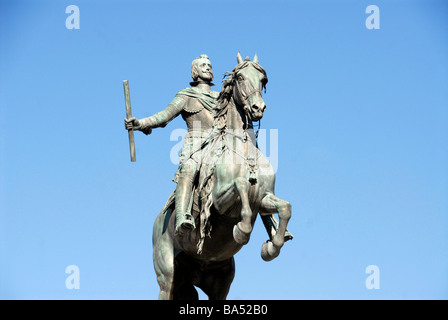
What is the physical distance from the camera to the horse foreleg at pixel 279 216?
1911 cm

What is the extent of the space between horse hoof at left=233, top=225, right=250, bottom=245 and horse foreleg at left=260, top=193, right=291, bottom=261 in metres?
0.45

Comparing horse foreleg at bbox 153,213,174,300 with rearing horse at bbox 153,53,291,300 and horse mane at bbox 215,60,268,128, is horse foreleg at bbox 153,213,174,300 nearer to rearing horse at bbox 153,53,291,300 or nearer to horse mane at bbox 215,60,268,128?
rearing horse at bbox 153,53,291,300

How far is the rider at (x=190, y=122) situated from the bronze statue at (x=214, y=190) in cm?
2

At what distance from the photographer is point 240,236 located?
19.3m

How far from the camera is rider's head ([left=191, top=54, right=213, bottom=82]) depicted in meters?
22.8

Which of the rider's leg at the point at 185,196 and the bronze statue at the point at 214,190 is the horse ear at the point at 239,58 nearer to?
the bronze statue at the point at 214,190

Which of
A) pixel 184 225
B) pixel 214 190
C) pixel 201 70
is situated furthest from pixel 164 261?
pixel 201 70

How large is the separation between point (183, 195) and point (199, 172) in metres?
0.60

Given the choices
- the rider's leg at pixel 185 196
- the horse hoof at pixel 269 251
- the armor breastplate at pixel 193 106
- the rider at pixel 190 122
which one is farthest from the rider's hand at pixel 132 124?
the horse hoof at pixel 269 251

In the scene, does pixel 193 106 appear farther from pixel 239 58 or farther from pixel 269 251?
pixel 269 251

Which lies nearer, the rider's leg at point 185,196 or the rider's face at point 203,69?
the rider's leg at point 185,196
